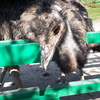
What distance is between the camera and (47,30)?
1.68m

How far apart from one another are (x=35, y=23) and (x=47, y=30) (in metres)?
0.17

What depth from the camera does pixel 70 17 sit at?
7.39 feet

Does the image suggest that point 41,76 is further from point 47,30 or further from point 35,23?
point 47,30

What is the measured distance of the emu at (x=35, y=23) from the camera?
64.6 inches

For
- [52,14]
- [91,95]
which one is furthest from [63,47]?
[91,95]

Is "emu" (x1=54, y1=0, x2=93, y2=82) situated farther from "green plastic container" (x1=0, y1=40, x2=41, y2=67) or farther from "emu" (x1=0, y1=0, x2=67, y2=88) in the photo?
"green plastic container" (x1=0, y1=40, x2=41, y2=67)

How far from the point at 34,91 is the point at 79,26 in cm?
88

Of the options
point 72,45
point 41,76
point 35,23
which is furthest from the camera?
point 41,76

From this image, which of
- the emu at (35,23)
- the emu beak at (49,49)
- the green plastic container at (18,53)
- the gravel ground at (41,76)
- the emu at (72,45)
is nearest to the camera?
the green plastic container at (18,53)

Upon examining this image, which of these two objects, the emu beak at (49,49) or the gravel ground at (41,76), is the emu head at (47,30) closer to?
the emu beak at (49,49)

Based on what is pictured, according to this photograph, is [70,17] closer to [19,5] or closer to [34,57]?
[19,5]

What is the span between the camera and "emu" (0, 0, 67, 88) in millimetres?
1641

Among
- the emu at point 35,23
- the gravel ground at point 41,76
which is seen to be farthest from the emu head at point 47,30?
the gravel ground at point 41,76

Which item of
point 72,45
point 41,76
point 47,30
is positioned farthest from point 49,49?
point 41,76
